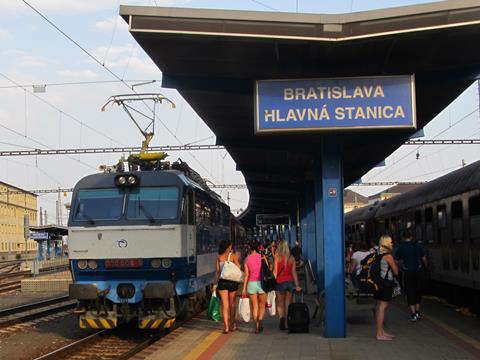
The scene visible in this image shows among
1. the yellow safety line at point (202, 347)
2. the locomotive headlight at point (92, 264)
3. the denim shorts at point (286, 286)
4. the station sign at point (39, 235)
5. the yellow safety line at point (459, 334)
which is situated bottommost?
the yellow safety line at point (202, 347)

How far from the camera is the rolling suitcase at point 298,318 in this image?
10789mm

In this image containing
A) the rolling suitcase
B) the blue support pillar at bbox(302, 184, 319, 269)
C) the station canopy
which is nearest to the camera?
the station canopy

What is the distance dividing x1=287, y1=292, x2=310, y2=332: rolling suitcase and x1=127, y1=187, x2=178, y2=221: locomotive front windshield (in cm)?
259

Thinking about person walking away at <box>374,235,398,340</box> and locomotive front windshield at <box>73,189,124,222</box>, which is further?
locomotive front windshield at <box>73,189,124,222</box>

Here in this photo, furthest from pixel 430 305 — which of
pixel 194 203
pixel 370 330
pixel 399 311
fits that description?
pixel 194 203

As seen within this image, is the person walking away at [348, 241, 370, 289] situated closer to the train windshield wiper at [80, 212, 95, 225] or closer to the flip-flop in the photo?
the flip-flop

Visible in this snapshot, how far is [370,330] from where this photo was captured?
1115cm

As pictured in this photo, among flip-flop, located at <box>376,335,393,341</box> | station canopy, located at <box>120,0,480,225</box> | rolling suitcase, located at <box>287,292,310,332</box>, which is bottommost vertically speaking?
flip-flop, located at <box>376,335,393,341</box>

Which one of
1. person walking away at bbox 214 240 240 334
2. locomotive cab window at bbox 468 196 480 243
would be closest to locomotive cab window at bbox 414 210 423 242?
locomotive cab window at bbox 468 196 480 243

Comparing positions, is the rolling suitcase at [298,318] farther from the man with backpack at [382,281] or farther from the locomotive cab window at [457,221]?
the locomotive cab window at [457,221]

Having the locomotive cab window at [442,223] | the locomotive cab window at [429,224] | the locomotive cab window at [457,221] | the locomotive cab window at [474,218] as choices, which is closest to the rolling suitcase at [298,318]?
the locomotive cab window at [474,218]

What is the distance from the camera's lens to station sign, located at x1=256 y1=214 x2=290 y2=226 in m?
37.5

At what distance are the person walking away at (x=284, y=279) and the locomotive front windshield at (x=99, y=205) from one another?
298 cm

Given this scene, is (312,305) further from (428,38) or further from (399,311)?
(428,38)
